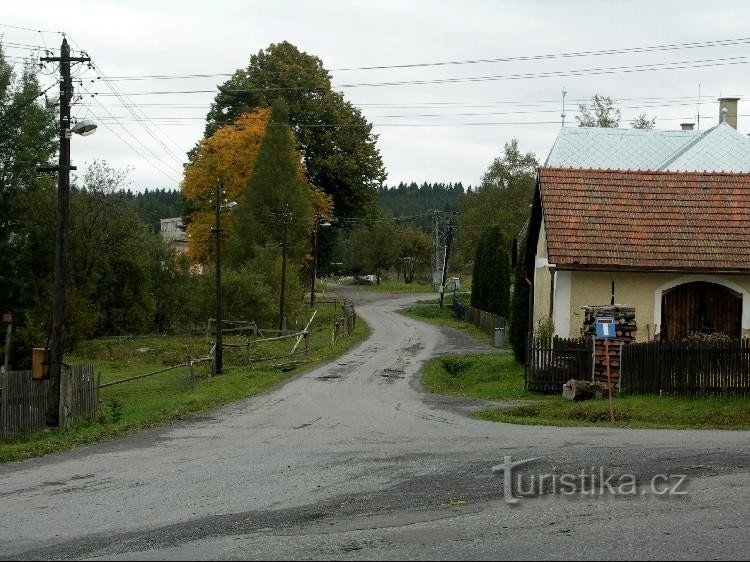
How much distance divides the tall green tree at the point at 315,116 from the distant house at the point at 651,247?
120 feet

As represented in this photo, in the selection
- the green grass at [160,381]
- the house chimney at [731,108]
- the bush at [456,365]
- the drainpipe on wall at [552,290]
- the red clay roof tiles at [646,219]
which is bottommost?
the green grass at [160,381]

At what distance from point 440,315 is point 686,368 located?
42.4 metres

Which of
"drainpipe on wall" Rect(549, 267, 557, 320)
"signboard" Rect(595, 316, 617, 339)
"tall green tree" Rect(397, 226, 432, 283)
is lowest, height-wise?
"signboard" Rect(595, 316, 617, 339)

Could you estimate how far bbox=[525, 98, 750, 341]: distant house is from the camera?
23719 millimetres

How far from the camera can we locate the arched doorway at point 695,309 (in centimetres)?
2422

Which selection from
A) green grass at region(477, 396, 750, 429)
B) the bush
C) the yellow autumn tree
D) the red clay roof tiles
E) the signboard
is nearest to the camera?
green grass at region(477, 396, 750, 429)

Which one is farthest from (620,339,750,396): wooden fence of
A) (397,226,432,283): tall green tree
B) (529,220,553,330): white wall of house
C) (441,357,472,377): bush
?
(397,226,432,283): tall green tree

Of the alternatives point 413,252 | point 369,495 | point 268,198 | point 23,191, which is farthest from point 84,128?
point 413,252

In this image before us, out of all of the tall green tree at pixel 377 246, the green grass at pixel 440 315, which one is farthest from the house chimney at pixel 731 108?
the tall green tree at pixel 377 246

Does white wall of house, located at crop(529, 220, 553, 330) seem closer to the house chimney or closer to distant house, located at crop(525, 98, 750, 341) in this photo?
distant house, located at crop(525, 98, 750, 341)

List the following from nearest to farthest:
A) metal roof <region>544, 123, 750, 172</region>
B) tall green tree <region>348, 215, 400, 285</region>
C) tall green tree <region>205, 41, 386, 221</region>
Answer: metal roof <region>544, 123, 750, 172</region>, tall green tree <region>205, 41, 386, 221</region>, tall green tree <region>348, 215, 400, 285</region>

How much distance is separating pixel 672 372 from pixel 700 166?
47.9ft

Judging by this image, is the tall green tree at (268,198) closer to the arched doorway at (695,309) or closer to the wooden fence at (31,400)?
the arched doorway at (695,309)

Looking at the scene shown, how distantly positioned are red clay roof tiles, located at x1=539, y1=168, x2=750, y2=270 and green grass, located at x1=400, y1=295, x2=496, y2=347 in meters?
19.5
